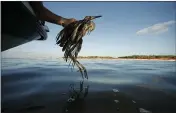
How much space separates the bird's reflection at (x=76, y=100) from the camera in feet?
6.71

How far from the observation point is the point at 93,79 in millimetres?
3090

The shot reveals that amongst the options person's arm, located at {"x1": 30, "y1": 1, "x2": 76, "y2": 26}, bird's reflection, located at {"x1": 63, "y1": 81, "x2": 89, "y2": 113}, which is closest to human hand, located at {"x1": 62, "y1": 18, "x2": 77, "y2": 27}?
person's arm, located at {"x1": 30, "y1": 1, "x2": 76, "y2": 26}

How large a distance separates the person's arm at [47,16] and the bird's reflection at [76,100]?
852 millimetres

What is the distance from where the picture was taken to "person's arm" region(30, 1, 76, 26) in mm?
1760

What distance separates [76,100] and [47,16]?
39.6 inches

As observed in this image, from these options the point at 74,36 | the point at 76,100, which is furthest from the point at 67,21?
the point at 76,100

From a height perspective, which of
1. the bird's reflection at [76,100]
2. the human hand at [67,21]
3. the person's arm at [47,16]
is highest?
the person's arm at [47,16]

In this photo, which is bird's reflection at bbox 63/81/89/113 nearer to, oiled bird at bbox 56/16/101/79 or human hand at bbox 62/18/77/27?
oiled bird at bbox 56/16/101/79

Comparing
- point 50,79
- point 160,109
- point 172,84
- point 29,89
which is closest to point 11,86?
point 29,89

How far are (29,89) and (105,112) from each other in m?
1.21

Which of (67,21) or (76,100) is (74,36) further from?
(76,100)

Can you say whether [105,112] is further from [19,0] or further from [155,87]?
[19,0]

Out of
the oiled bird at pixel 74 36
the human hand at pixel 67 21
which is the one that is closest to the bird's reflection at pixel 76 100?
the oiled bird at pixel 74 36

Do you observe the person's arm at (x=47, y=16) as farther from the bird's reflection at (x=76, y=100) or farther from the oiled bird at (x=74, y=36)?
the bird's reflection at (x=76, y=100)
